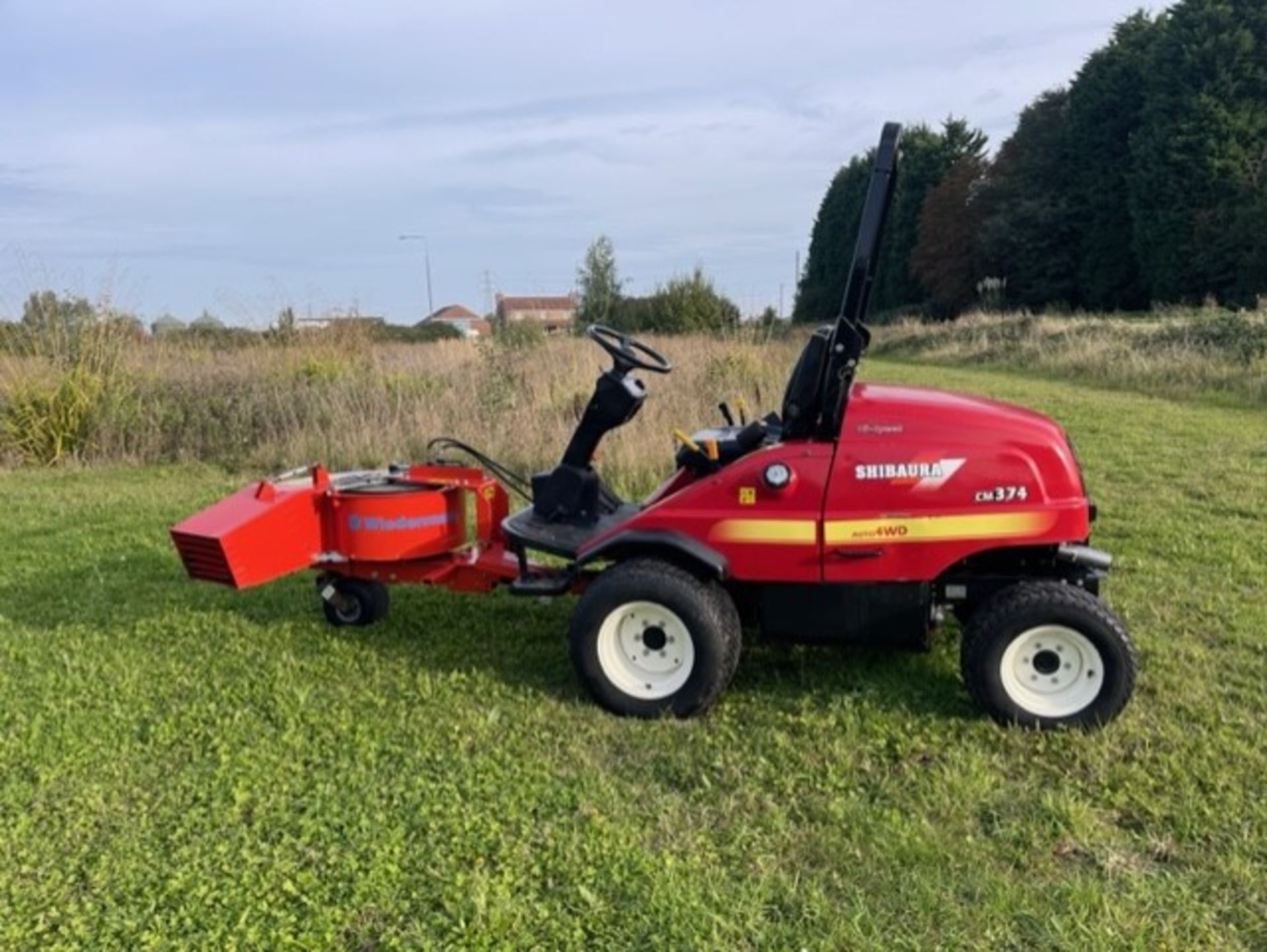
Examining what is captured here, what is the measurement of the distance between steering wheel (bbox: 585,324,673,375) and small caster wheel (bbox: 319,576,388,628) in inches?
57.0

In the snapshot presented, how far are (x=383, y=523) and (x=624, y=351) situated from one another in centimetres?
118

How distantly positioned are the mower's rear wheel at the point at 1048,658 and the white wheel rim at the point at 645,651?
0.95 metres

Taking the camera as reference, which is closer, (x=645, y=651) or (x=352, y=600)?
(x=645, y=651)

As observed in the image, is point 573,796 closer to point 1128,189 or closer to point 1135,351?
point 1135,351

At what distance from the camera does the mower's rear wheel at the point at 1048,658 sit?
3.30 metres

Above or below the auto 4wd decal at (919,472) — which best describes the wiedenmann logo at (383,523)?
below

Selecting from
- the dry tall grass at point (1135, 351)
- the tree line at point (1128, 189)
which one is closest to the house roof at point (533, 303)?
the dry tall grass at point (1135, 351)

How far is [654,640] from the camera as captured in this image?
363cm

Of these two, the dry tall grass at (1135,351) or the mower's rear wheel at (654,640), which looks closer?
the mower's rear wheel at (654,640)

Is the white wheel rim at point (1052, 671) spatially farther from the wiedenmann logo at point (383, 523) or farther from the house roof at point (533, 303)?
the house roof at point (533, 303)

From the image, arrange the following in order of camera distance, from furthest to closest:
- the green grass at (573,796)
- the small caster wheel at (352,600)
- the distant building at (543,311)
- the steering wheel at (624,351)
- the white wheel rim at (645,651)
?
the distant building at (543,311), the small caster wheel at (352,600), the steering wheel at (624,351), the white wheel rim at (645,651), the green grass at (573,796)

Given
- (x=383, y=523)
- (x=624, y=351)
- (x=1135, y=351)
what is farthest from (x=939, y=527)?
(x=1135, y=351)

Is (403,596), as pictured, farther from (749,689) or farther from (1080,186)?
(1080,186)

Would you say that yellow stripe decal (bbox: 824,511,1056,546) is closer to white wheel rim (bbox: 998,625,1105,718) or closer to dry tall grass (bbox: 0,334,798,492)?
white wheel rim (bbox: 998,625,1105,718)
